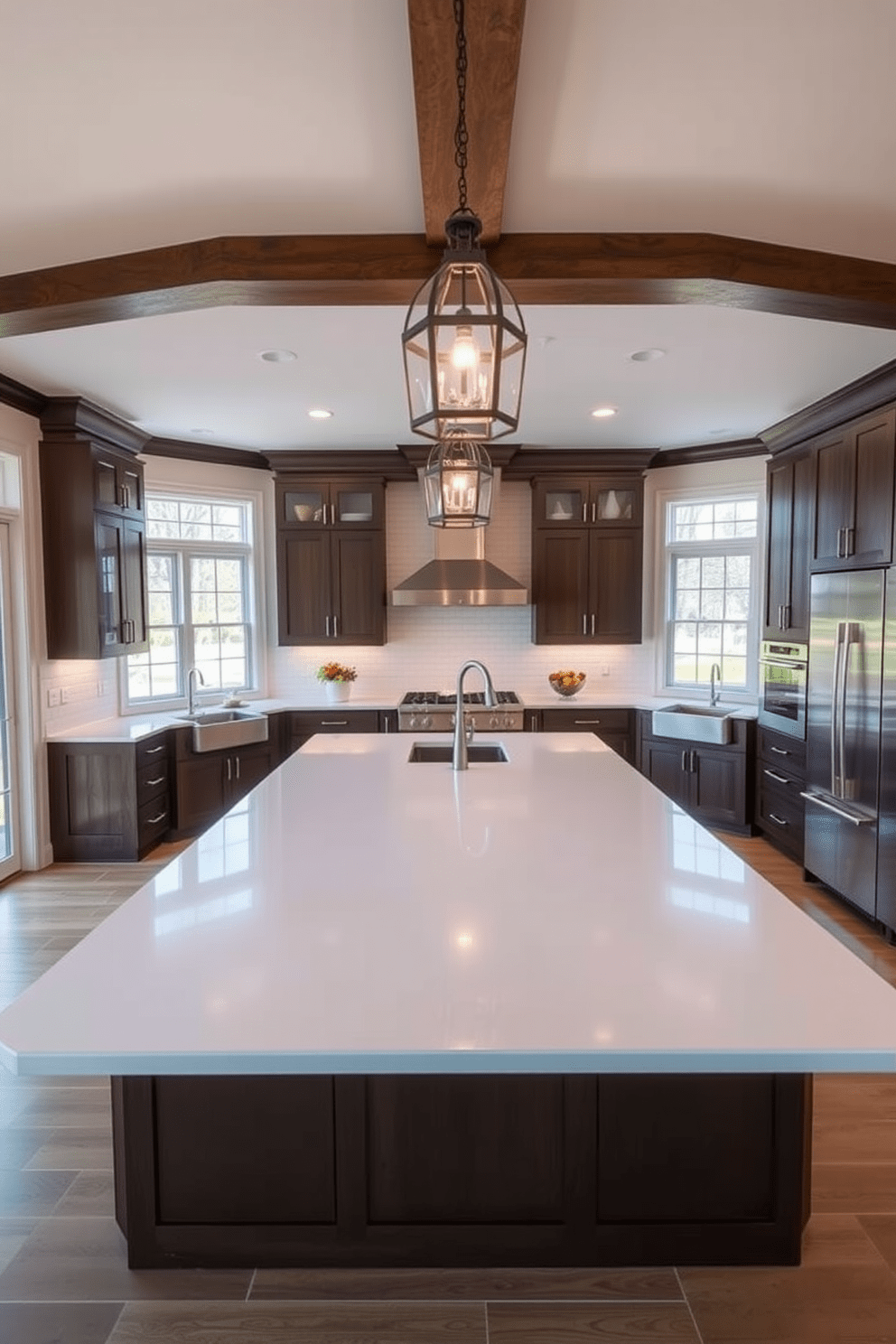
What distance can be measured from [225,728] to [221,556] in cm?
160

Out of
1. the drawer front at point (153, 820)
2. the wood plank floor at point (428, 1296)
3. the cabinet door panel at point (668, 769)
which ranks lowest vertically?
the wood plank floor at point (428, 1296)

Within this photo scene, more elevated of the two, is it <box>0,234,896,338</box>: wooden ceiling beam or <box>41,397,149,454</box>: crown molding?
<box>41,397,149,454</box>: crown molding

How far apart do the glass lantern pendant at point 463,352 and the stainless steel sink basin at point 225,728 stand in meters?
4.46

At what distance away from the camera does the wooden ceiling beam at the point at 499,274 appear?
2.60 m

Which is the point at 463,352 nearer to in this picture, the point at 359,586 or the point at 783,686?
the point at 783,686

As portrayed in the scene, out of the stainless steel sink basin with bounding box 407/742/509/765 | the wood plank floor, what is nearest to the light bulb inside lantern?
the wood plank floor

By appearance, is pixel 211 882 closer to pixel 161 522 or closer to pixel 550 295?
pixel 550 295

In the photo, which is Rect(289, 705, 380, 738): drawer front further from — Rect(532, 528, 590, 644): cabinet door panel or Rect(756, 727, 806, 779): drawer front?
Rect(756, 727, 806, 779): drawer front

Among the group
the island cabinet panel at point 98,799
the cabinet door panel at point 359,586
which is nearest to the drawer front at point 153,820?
the island cabinet panel at point 98,799

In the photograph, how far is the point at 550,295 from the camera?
9.00 feet

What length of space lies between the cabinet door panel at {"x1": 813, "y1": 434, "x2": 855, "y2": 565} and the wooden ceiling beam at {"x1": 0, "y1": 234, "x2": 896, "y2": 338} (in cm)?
150

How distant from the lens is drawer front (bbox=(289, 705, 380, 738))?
19.9 ft

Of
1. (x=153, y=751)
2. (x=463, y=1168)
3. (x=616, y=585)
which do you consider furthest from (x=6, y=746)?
(x=616, y=585)

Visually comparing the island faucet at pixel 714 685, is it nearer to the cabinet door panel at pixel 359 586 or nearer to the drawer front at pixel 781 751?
the drawer front at pixel 781 751
